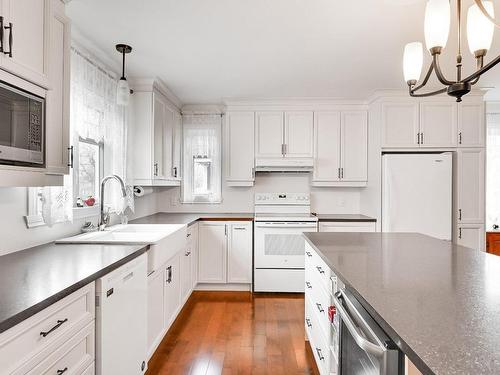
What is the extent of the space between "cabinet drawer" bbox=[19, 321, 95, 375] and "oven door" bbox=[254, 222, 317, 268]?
99.2 inches

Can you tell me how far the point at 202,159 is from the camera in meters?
4.34

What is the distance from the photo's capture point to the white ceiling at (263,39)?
1.97 m

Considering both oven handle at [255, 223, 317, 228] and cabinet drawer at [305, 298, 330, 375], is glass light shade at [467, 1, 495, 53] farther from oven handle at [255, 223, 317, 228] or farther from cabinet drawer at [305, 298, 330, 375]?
oven handle at [255, 223, 317, 228]

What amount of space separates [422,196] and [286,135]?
5.73 ft

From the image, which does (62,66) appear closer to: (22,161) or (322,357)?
(22,161)

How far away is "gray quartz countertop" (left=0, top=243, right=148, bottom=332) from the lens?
0.98 metres

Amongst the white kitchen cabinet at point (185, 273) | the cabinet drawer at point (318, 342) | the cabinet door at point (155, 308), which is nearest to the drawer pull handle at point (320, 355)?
the cabinet drawer at point (318, 342)

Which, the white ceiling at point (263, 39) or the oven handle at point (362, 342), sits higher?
the white ceiling at point (263, 39)

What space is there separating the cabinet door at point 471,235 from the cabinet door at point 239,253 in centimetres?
243

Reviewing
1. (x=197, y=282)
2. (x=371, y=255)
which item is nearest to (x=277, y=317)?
(x=197, y=282)

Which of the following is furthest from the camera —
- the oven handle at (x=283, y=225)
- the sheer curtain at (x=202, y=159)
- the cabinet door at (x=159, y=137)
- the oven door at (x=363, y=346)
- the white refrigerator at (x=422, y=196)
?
the sheer curtain at (x=202, y=159)

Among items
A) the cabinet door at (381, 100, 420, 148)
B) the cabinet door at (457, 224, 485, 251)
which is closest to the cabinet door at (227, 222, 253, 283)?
the cabinet door at (381, 100, 420, 148)

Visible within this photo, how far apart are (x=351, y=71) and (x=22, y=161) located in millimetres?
2776

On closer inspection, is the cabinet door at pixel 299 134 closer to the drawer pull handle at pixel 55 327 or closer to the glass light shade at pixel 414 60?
the glass light shade at pixel 414 60
